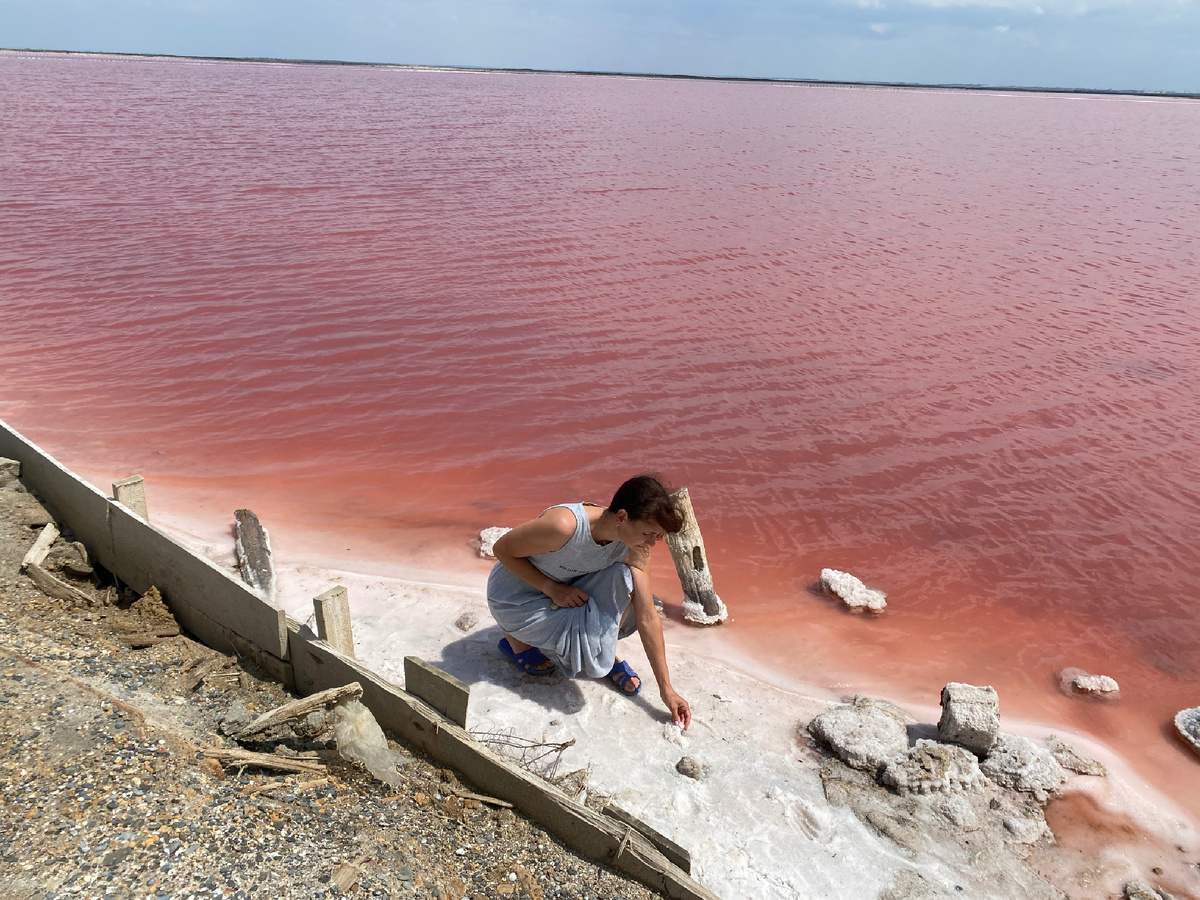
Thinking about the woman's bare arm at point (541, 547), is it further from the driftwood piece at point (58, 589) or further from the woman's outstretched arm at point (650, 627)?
the driftwood piece at point (58, 589)

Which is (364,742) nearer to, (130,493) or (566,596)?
(566,596)

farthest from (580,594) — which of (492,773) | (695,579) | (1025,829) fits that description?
(1025,829)

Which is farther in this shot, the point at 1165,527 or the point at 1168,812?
the point at 1165,527

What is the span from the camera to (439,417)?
27.3 ft

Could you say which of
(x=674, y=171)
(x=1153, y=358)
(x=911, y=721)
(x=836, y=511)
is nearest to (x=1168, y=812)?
(x=911, y=721)

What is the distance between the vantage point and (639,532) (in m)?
3.47

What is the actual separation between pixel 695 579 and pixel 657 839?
2.48 m

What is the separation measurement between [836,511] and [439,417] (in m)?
4.00

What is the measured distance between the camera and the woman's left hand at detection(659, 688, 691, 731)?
4055 millimetres

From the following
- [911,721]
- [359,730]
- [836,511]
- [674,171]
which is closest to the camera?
[359,730]

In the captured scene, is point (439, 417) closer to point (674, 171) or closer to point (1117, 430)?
point (1117, 430)

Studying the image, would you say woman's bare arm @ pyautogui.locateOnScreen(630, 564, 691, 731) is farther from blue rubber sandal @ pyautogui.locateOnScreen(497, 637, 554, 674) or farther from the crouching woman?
blue rubber sandal @ pyautogui.locateOnScreen(497, 637, 554, 674)

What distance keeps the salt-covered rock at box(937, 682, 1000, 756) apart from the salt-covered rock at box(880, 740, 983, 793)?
3.8 inches

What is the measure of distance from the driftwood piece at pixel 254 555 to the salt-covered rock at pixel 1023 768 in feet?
13.7
